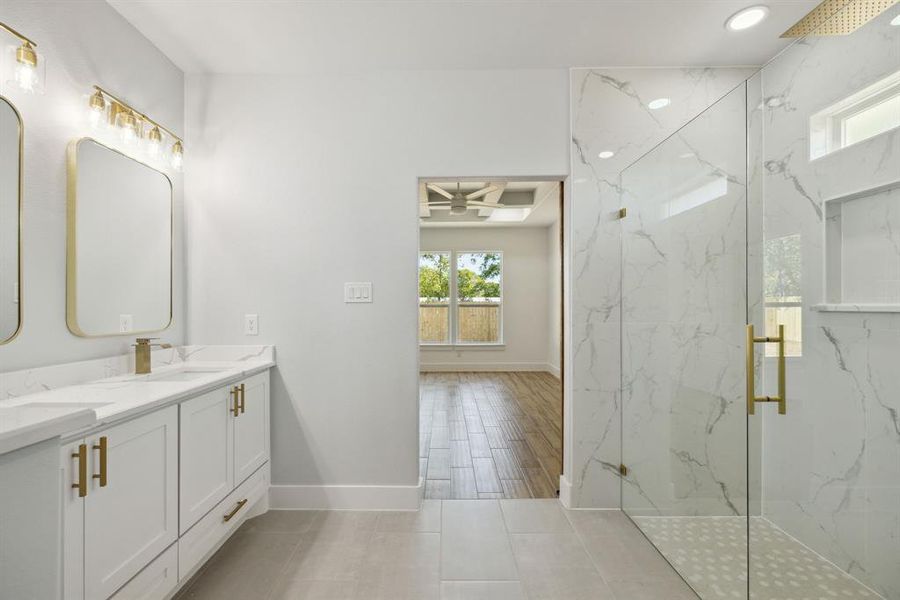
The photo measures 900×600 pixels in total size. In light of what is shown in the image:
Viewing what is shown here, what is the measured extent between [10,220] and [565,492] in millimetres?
2887

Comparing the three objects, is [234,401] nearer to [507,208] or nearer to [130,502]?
[130,502]

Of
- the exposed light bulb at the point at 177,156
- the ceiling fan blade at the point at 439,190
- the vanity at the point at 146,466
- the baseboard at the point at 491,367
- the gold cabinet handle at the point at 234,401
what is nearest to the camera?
the vanity at the point at 146,466

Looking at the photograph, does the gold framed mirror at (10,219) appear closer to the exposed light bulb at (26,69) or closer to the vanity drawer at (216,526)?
the exposed light bulb at (26,69)

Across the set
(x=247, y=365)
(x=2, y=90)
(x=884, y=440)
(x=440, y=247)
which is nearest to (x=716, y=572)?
(x=884, y=440)

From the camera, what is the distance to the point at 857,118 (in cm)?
142

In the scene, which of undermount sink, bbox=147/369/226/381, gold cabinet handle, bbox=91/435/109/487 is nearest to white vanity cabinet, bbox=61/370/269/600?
gold cabinet handle, bbox=91/435/109/487

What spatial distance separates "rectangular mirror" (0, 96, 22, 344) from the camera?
1460 mm

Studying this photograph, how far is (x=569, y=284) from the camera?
8.27 feet

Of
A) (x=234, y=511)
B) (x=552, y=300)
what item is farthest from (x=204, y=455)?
(x=552, y=300)

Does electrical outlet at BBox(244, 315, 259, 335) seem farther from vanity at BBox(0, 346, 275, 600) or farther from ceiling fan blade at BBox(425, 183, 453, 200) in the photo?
ceiling fan blade at BBox(425, 183, 453, 200)

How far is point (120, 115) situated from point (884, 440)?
3.28 meters

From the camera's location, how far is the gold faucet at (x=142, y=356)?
6.52ft

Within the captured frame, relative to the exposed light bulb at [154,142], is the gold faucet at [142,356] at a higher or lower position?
lower

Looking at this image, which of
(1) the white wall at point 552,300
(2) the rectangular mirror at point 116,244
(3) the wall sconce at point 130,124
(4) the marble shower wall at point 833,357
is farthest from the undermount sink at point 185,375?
(1) the white wall at point 552,300
